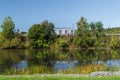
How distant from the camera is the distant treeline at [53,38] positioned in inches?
3233

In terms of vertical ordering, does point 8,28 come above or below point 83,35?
above

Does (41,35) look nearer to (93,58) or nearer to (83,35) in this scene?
(83,35)

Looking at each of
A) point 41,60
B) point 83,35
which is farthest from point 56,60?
point 83,35

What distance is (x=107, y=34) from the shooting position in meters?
87.1

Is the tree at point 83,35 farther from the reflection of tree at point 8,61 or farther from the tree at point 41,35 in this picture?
the reflection of tree at point 8,61

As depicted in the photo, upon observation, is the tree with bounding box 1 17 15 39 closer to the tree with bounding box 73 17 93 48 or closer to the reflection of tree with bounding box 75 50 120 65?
the tree with bounding box 73 17 93 48

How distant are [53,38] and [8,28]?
1231cm

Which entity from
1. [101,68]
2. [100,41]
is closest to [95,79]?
[101,68]

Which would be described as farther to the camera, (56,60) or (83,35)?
(83,35)

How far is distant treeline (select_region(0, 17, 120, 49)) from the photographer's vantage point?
8212 cm

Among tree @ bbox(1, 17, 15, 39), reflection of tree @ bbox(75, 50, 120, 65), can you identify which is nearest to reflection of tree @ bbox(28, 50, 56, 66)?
reflection of tree @ bbox(75, 50, 120, 65)

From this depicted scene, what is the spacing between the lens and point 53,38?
284 ft

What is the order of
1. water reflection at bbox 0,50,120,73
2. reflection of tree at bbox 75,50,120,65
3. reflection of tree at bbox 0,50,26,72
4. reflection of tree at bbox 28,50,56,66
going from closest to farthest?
reflection of tree at bbox 0,50,26,72 → water reflection at bbox 0,50,120,73 → reflection of tree at bbox 28,50,56,66 → reflection of tree at bbox 75,50,120,65

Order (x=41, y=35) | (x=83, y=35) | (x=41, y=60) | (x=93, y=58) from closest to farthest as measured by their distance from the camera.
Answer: (x=41, y=60), (x=93, y=58), (x=83, y=35), (x=41, y=35)
